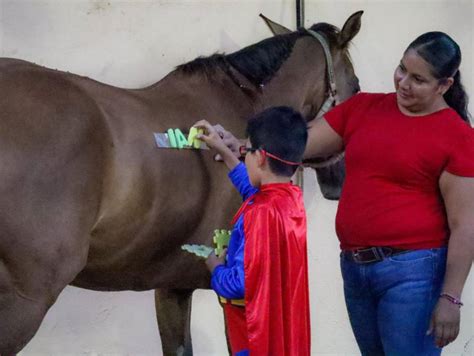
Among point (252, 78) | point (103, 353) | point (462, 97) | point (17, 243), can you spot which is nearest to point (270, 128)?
point (462, 97)

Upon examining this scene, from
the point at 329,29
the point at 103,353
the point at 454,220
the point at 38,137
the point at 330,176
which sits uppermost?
the point at 329,29

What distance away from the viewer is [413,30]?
445 cm

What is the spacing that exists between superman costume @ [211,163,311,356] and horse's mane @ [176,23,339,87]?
129 centimetres

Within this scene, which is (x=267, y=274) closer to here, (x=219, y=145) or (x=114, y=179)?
(x=219, y=145)

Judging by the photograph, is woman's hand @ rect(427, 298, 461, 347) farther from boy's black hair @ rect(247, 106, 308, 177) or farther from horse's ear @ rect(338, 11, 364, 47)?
horse's ear @ rect(338, 11, 364, 47)

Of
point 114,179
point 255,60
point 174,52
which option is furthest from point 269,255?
point 174,52

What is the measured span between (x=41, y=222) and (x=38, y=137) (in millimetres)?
261

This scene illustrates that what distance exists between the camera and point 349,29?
3.69 meters

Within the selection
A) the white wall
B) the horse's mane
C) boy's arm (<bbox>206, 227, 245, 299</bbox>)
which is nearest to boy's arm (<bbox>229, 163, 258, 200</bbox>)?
boy's arm (<bbox>206, 227, 245, 299</bbox>)

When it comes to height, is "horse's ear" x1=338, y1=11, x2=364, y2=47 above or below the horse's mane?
above

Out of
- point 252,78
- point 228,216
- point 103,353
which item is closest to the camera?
point 228,216

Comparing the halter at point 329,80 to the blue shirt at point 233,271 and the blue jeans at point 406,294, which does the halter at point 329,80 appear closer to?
the blue jeans at point 406,294

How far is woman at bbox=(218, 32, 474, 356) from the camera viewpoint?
7.40ft

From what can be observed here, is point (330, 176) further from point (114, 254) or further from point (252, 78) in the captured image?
point (114, 254)
